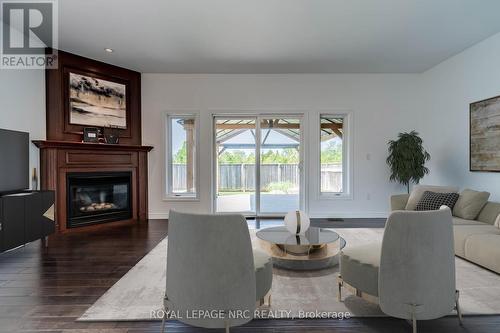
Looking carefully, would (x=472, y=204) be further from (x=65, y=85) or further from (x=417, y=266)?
(x=65, y=85)

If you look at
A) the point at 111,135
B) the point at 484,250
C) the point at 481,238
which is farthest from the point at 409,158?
the point at 111,135

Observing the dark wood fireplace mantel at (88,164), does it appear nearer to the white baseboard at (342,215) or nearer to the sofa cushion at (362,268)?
the white baseboard at (342,215)

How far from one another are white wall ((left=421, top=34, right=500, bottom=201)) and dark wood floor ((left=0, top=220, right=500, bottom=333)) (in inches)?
127

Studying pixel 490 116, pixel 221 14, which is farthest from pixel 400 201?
pixel 221 14

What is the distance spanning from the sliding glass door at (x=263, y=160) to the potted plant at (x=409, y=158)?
1851mm

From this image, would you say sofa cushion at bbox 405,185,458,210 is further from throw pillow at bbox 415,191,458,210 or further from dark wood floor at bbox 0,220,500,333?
dark wood floor at bbox 0,220,500,333

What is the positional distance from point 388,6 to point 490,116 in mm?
2396

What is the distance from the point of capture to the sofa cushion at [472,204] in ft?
11.5

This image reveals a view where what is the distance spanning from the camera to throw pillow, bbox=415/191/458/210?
3705 millimetres

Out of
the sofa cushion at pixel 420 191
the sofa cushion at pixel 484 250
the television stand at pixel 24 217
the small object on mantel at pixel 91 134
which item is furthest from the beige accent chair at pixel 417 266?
the small object on mantel at pixel 91 134

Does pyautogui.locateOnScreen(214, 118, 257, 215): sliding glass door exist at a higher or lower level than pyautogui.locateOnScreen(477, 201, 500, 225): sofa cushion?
higher

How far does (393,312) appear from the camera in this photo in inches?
66.7

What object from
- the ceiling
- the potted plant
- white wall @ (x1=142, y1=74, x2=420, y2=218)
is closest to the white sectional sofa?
the potted plant

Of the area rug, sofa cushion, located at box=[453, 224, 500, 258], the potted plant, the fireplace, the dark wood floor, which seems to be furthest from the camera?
the potted plant
